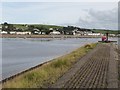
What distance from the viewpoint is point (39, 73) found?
1502 cm

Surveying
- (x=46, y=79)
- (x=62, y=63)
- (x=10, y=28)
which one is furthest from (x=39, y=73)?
(x=10, y=28)

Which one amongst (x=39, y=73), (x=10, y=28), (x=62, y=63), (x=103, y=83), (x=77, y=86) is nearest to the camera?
(x=77, y=86)

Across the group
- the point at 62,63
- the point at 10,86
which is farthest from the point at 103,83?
the point at 62,63

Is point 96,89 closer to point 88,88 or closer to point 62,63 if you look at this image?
point 88,88

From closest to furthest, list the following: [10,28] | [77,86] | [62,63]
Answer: [77,86] < [62,63] < [10,28]

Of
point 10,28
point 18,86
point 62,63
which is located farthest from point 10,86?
point 10,28

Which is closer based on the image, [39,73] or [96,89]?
[96,89]

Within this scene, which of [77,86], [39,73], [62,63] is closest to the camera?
[77,86]

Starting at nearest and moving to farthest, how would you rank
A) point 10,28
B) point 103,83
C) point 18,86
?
point 18,86
point 103,83
point 10,28

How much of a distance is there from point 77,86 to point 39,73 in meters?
3.51

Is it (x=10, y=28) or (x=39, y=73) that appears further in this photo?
(x=10, y=28)

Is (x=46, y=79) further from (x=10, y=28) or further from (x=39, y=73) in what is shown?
(x=10, y=28)

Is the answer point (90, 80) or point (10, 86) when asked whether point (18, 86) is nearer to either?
point (10, 86)

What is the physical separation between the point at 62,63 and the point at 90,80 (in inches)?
269
